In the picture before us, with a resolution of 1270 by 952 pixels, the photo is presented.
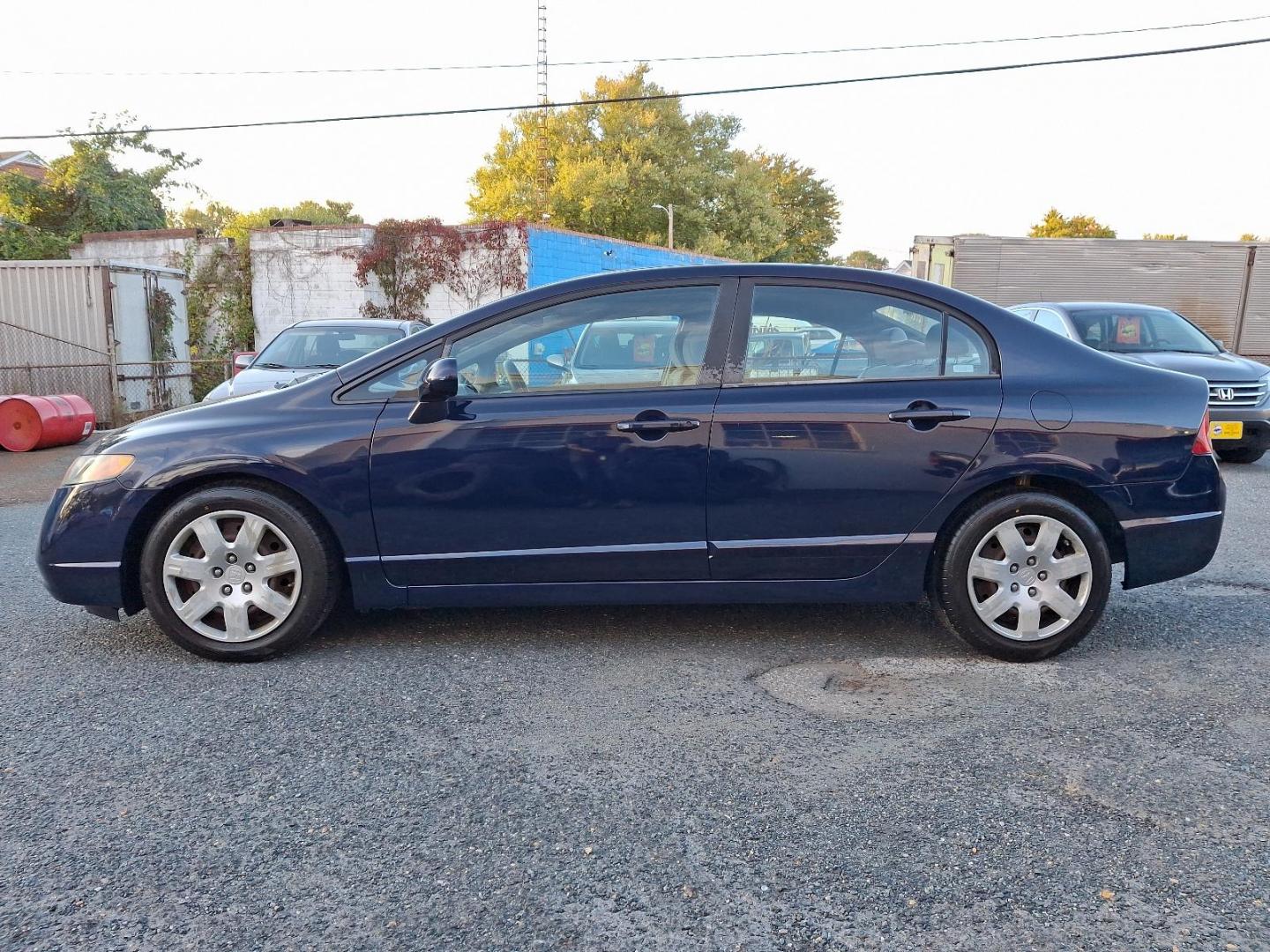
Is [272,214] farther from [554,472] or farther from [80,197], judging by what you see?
[554,472]

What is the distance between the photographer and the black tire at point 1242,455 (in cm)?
986

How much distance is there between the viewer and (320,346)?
34.3ft

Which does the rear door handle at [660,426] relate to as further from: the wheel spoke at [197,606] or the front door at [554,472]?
the wheel spoke at [197,606]

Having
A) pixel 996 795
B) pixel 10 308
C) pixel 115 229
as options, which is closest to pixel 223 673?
pixel 996 795

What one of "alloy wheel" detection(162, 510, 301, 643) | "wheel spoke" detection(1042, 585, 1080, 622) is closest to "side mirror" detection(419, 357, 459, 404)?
"alloy wheel" detection(162, 510, 301, 643)

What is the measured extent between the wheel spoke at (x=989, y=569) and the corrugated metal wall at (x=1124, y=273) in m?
14.9

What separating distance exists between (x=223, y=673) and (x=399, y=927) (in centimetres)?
196

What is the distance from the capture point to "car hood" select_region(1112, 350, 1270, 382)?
9.38m

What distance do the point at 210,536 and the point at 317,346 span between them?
6950 millimetres

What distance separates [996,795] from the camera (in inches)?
112

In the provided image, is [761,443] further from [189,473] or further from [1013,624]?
[189,473]

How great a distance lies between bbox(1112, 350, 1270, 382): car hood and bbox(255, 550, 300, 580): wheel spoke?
8.15 m

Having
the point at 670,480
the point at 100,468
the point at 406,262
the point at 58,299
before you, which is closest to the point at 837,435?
the point at 670,480

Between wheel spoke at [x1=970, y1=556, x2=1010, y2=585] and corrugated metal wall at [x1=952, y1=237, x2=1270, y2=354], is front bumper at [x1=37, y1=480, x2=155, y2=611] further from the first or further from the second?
corrugated metal wall at [x1=952, y1=237, x2=1270, y2=354]
